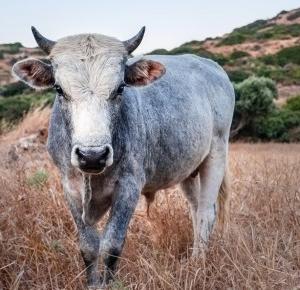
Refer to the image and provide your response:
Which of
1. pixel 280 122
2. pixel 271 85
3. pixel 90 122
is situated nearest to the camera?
pixel 90 122

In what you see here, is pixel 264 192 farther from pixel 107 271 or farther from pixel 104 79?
pixel 104 79

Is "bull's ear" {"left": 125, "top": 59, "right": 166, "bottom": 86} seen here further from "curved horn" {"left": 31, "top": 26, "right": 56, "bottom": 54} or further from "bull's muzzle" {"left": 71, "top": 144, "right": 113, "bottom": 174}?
"bull's muzzle" {"left": 71, "top": 144, "right": 113, "bottom": 174}

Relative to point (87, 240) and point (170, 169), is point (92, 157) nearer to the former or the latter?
point (87, 240)

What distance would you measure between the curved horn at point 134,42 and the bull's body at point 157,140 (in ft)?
1.16

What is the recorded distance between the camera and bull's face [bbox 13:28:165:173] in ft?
11.4

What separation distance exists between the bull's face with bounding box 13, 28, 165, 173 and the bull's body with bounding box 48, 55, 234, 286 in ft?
0.79

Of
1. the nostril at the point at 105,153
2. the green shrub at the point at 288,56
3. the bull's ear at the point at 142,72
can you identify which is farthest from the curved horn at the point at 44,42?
the green shrub at the point at 288,56

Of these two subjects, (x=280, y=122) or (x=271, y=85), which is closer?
(x=280, y=122)

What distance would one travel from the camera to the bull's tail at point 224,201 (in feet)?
19.7

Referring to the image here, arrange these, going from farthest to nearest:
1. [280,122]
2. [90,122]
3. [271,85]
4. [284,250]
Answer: [271,85] → [280,122] → [284,250] → [90,122]

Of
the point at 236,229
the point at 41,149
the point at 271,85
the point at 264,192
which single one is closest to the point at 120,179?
the point at 236,229

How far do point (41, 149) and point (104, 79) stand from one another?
28.6 feet

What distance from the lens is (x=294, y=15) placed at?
71250 mm

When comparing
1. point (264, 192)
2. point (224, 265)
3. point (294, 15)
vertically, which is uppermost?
point (224, 265)
